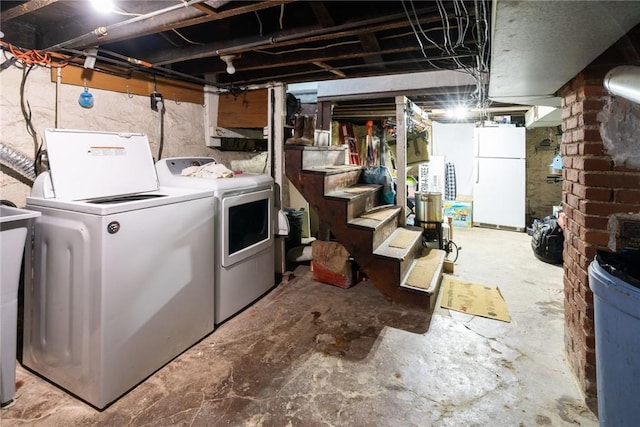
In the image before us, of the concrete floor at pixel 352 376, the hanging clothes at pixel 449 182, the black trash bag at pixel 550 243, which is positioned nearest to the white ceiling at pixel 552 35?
the concrete floor at pixel 352 376

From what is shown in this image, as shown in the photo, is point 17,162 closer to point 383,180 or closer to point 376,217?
point 376,217

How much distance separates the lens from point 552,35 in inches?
48.9

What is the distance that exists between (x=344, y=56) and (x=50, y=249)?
230 cm

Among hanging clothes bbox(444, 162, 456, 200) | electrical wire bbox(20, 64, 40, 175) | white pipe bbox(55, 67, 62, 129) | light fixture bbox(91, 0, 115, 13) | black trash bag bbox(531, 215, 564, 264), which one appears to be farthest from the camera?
hanging clothes bbox(444, 162, 456, 200)

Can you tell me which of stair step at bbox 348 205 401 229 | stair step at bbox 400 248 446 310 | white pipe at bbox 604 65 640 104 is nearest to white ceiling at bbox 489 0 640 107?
white pipe at bbox 604 65 640 104

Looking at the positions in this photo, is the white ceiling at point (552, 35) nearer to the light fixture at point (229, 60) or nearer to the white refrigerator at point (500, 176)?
the light fixture at point (229, 60)

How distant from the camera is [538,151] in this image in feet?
19.3

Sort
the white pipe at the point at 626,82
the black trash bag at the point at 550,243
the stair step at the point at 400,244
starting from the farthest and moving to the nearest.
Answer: the black trash bag at the point at 550,243, the stair step at the point at 400,244, the white pipe at the point at 626,82

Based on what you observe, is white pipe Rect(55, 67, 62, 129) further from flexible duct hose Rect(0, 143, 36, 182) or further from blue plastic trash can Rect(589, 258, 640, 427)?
blue plastic trash can Rect(589, 258, 640, 427)

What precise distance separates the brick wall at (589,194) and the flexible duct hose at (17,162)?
3.36m

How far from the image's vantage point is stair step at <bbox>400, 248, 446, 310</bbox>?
2.68 metres

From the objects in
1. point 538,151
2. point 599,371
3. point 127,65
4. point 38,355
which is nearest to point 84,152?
point 127,65

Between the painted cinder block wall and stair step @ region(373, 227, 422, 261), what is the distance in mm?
1227

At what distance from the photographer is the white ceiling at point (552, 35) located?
3.44 feet
